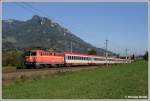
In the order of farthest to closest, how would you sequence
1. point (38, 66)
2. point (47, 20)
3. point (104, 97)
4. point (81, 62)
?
point (81, 62) → point (38, 66) → point (47, 20) → point (104, 97)

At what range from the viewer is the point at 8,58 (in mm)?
39562

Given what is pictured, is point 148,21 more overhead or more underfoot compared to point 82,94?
more overhead

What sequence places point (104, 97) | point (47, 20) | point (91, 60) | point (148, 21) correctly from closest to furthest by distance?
1. point (148, 21)
2. point (104, 97)
3. point (47, 20)
4. point (91, 60)

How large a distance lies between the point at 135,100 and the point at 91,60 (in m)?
43.6

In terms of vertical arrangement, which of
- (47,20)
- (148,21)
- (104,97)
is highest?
(47,20)

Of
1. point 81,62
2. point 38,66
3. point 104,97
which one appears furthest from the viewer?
point 81,62

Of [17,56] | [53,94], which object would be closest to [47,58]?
[17,56]

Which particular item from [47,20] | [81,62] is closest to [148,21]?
[47,20]

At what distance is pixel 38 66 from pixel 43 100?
2572 cm

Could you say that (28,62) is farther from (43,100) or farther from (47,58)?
(43,100)

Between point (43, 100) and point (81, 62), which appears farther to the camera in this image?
point (81, 62)

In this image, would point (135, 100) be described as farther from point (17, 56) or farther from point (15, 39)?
point (15, 39)

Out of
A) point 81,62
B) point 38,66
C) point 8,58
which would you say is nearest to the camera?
point 38,66

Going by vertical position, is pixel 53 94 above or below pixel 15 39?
below
